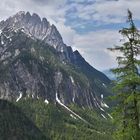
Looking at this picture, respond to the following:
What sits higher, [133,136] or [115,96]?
[115,96]

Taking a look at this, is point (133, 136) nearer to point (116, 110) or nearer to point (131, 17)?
A: point (116, 110)

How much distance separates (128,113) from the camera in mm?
33906

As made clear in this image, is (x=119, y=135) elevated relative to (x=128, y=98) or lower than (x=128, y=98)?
lower

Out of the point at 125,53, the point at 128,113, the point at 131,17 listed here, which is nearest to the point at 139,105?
the point at 128,113

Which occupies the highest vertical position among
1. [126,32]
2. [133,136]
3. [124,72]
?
[126,32]

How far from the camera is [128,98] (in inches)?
1288

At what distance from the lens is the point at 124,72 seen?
33.9m

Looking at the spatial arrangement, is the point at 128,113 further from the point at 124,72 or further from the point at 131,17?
the point at 131,17

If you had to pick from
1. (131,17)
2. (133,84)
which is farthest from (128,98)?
(131,17)

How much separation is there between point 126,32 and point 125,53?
5.51 feet

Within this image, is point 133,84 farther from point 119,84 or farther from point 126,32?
point 126,32

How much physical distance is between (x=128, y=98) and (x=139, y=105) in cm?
141

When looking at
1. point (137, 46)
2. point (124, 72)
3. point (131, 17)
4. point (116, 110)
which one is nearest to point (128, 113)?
point (116, 110)

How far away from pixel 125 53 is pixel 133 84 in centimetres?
261
